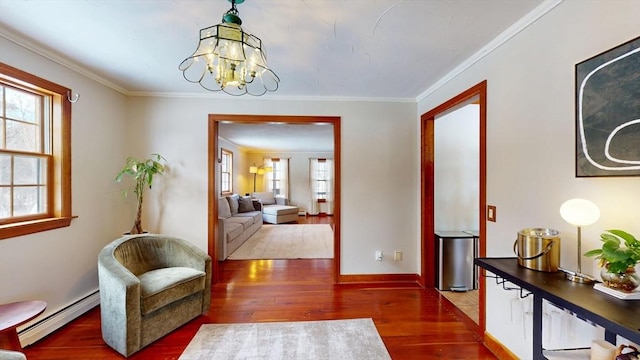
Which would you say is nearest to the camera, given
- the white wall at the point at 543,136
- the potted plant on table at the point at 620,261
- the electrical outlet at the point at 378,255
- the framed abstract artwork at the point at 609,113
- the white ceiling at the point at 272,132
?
the potted plant on table at the point at 620,261

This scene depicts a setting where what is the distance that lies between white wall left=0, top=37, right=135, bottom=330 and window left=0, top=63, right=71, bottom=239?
0.29 ft

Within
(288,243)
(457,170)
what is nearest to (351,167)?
(457,170)

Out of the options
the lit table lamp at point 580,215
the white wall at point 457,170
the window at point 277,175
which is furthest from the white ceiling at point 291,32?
the window at point 277,175

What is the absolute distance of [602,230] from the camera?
132 cm

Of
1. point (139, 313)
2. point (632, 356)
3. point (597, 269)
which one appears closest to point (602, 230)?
point (597, 269)

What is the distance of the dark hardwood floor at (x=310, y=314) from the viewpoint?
2.08 meters

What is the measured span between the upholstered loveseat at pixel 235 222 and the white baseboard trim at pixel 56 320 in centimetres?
164

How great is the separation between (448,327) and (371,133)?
7.51 feet

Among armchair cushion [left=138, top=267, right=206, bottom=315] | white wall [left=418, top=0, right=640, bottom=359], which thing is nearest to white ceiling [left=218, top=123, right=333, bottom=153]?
armchair cushion [left=138, top=267, right=206, bottom=315]

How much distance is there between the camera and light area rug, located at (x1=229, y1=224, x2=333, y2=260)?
4.54 meters

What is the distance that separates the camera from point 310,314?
2629mm

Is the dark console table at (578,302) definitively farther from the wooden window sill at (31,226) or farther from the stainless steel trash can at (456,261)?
the wooden window sill at (31,226)

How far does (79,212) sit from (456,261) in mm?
4157

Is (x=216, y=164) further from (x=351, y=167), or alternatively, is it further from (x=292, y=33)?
(x=292, y=33)
